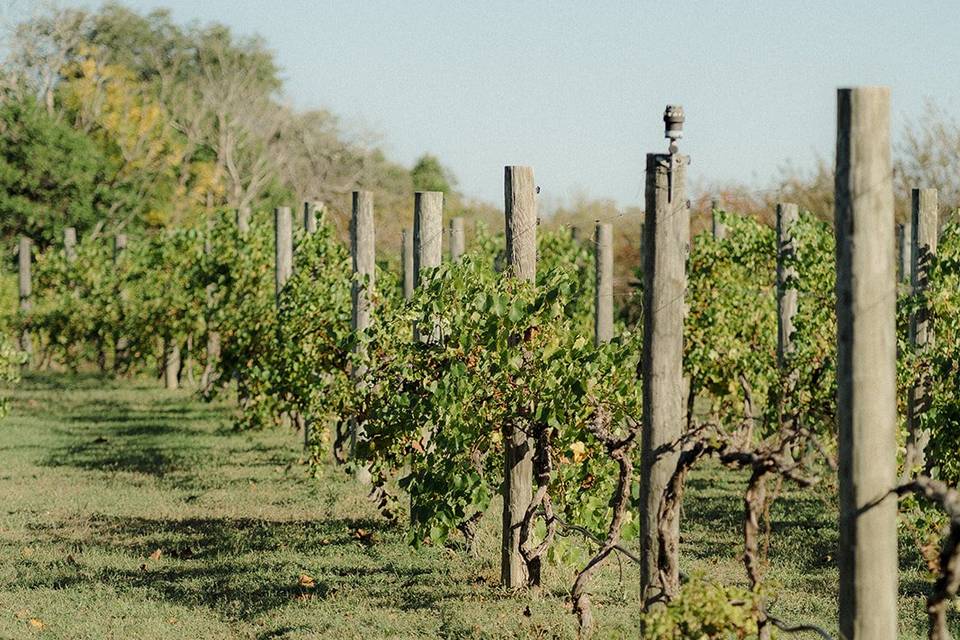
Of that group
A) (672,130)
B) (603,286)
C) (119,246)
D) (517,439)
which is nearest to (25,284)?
(119,246)

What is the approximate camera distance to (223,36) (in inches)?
1852

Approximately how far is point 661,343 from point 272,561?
13.3ft

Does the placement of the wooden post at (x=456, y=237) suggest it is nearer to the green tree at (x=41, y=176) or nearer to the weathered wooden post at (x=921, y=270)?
the weathered wooden post at (x=921, y=270)

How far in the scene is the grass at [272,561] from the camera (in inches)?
267

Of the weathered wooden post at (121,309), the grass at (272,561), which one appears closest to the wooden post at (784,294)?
the grass at (272,561)

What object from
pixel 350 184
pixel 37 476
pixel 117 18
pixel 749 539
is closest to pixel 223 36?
pixel 117 18

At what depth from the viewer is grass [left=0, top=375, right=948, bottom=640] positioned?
22.2 feet

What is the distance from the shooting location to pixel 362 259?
425 inches

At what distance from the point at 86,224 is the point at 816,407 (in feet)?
73.6

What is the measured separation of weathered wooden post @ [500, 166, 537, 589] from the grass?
0.21 m

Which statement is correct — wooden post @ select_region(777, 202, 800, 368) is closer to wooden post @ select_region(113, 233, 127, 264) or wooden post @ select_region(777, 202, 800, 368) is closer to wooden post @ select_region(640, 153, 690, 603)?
wooden post @ select_region(640, 153, 690, 603)

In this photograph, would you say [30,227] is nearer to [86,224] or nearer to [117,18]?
[86,224]

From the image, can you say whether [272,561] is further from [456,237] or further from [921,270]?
[456,237]

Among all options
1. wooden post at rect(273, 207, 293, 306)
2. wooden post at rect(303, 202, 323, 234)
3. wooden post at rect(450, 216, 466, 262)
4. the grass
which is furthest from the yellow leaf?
wooden post at rect(450, 216, 466, 262)
